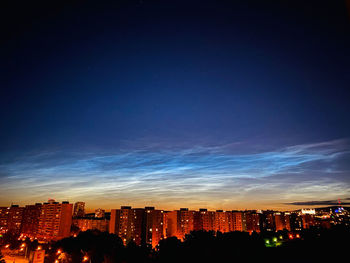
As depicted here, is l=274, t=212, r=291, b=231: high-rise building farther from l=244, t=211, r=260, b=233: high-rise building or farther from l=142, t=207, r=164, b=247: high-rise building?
l=142, t=207, r=164, b=247: high-rise building

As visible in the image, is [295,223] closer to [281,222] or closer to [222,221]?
[281,222]

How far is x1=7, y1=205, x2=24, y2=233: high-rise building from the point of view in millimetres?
54075

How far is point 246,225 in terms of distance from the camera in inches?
2154

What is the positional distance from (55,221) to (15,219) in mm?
17502

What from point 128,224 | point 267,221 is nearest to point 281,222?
point 267,221

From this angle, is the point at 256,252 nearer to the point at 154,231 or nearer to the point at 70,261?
the point at 70,261

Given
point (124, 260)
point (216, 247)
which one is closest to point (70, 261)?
point (124, 260)

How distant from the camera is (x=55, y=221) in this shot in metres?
46.2

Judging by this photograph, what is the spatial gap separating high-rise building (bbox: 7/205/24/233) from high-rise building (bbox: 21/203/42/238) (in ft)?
7.21

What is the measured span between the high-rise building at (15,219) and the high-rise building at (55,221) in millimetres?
10448

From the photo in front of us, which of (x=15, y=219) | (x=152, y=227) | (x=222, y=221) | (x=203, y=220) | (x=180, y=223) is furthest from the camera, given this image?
(x=15, y=219)

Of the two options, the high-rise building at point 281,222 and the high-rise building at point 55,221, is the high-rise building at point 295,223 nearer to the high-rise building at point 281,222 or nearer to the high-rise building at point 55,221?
the high-rise building at point 281,222

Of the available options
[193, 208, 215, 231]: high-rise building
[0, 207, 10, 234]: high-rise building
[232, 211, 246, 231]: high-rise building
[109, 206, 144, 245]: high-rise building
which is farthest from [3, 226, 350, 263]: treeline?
[0, 207, 10, 234]: high-rise building

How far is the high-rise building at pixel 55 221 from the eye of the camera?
45500 mm
